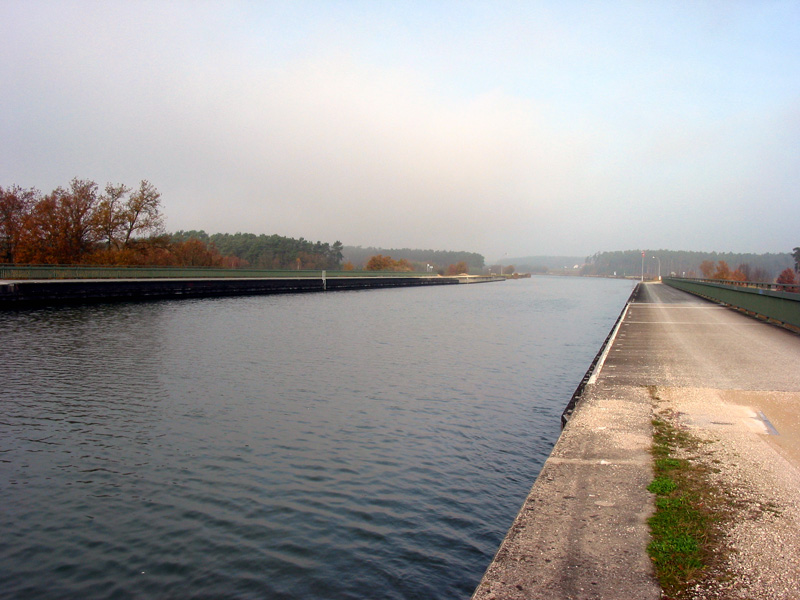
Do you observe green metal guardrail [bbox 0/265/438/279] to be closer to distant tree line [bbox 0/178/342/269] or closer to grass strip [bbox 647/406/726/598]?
distant tree line [bbox 0/178/342/269]

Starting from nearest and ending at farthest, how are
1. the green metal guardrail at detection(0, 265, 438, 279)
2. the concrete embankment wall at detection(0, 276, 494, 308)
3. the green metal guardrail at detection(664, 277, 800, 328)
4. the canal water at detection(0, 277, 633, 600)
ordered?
the canal water at detection(0, 277, 633, 600) < the green metal guardrail at detection(664, 277, 800, 328) < the concrete embankment wall at detection(0, 276, 494, 308) < the green metal guardrail at detection(0, 265, 438, 279)

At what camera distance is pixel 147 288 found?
47500 millimetres

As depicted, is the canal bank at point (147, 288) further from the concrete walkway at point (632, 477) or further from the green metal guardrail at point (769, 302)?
the green metal guardrail at point (769, 302)

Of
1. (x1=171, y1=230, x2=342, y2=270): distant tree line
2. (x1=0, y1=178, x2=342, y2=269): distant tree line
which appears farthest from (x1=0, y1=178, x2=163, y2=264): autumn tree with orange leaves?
(x1=171, y1=230, x2=342, y2=270): distant tree line

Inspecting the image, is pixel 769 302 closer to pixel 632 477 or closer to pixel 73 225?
pixel 632 477

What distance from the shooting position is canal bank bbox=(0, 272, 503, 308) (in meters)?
35.5

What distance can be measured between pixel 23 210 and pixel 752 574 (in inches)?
2681

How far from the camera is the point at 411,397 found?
13930 millimetres

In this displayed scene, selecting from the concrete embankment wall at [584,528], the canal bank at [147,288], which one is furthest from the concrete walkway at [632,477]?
the canal bank at [147,288]

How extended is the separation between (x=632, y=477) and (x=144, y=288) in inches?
1840

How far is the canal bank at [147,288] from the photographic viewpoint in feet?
116

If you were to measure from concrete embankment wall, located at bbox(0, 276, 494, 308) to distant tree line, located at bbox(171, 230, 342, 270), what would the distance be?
73.3 m

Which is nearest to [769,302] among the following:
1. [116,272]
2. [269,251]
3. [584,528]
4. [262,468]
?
[262,468]

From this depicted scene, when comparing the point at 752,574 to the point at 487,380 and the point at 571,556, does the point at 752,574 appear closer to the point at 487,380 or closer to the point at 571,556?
the point at 571,556
